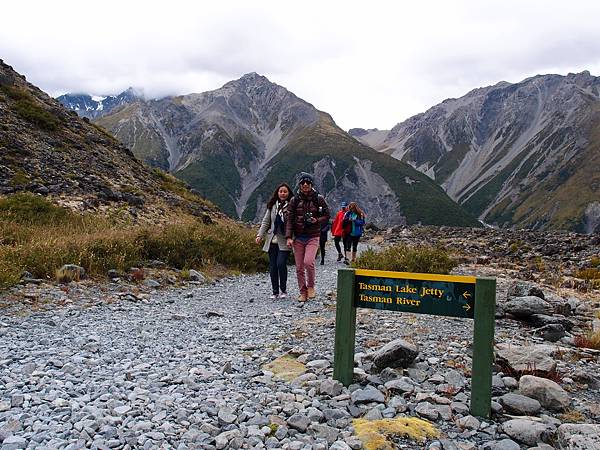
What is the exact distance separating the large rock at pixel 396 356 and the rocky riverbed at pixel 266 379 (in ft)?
0.06

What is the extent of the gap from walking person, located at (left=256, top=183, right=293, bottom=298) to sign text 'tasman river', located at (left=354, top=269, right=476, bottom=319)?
5.70m

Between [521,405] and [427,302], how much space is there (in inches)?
50.0

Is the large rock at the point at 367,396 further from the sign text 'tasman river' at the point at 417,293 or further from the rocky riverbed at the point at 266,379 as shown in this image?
the sign text 'tasman river' at the point at 417,293

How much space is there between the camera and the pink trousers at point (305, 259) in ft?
33.0

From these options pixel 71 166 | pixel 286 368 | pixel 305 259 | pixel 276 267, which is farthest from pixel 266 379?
pixel 71 166

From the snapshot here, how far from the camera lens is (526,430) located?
152 inches

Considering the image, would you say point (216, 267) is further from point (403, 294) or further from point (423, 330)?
point (403, 294)

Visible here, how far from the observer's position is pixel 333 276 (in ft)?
48.4

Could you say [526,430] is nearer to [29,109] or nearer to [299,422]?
[299,422]

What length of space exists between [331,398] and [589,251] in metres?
18.8

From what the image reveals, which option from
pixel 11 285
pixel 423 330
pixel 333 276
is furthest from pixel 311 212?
pixel 11 285

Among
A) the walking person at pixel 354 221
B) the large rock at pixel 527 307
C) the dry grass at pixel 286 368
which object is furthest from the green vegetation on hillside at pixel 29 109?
the large rock at pixel 527 307

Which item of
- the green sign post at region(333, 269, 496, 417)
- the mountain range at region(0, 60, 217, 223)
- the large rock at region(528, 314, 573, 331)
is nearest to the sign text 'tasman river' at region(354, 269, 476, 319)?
the green sign post at region(333, 269, 496, 417)

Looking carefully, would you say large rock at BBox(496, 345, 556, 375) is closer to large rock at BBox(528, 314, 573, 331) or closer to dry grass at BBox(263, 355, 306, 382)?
large rock at BBox(528, 314, 573, 331)
